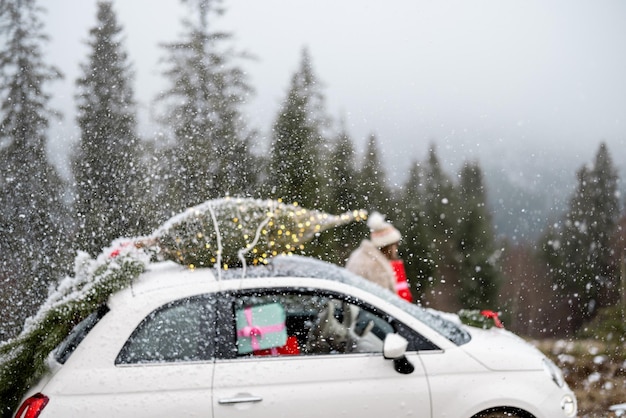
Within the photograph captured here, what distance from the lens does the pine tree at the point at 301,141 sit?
16.7 m

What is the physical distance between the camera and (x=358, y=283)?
3.84 metres

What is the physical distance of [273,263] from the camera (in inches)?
157

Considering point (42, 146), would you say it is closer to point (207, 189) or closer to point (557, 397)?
point (207, 189)

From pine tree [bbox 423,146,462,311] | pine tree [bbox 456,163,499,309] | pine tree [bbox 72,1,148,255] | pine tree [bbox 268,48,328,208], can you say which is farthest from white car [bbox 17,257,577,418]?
pine tree [bbox 456,163,499,309]

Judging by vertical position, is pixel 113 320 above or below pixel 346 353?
above

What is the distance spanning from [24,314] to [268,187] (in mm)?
6889

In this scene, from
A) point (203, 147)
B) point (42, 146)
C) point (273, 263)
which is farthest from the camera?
point (203, 147)

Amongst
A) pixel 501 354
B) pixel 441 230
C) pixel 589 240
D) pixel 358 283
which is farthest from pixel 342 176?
pixel 589 240

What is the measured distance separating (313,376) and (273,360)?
25 cm

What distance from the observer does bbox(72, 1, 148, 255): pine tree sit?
1433 centimetres

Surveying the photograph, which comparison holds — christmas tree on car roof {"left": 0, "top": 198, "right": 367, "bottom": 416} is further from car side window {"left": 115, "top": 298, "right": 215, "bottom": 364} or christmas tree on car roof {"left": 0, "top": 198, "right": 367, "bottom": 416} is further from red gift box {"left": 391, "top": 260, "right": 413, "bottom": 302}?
red gift box {"left": 391, "top": 260, "right": 413, "bottom": 302}

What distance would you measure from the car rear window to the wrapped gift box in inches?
31.2

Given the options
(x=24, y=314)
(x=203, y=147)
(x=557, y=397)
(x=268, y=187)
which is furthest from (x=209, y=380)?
(x=203, y=147)

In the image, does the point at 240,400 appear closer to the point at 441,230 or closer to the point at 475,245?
the point at 441,230
